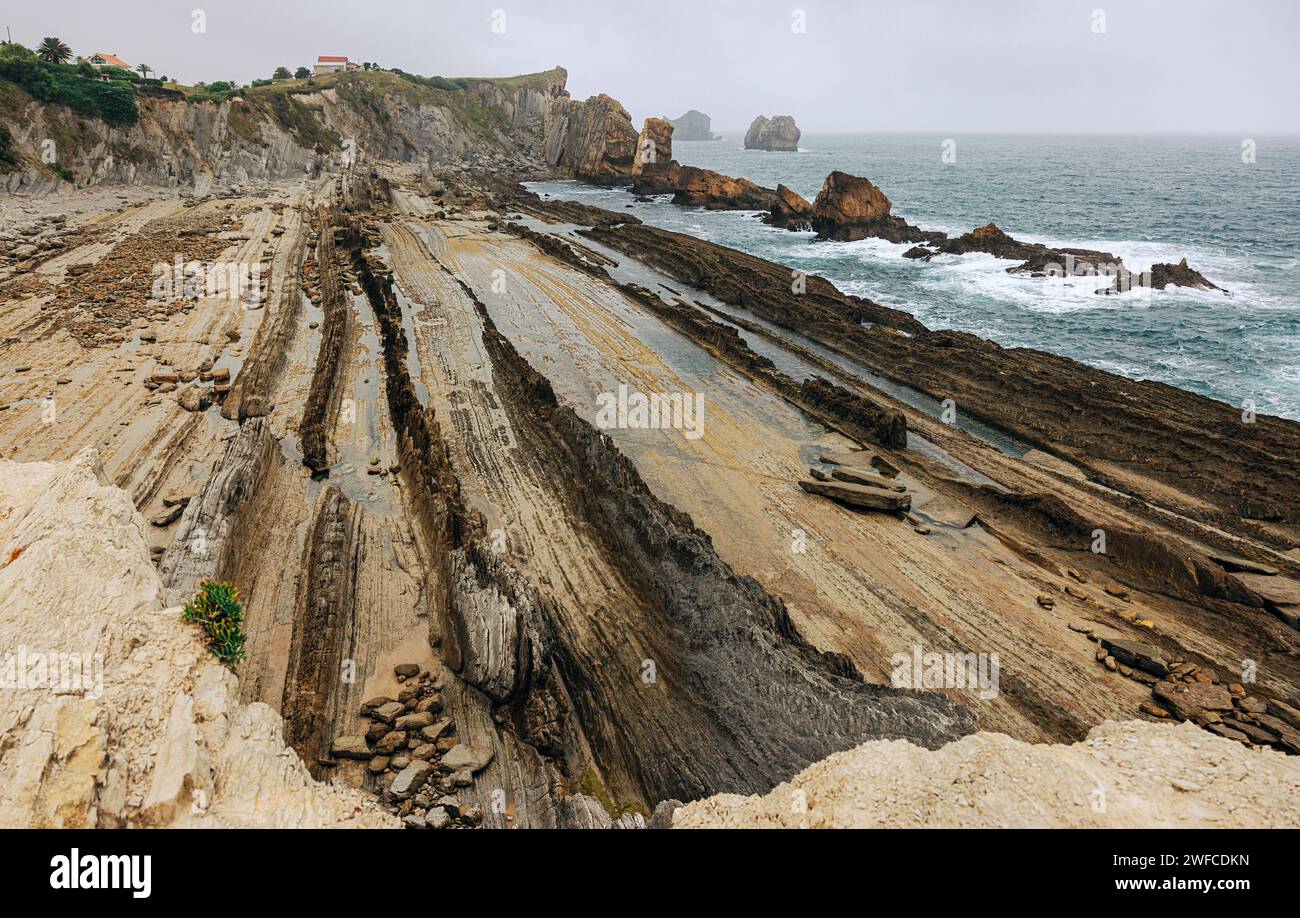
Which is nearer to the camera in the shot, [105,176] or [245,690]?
[245,690]

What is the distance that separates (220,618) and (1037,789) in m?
13.4

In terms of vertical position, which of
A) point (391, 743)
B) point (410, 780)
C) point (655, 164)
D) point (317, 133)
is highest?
point (317, 133)

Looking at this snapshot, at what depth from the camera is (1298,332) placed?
33.1 meters

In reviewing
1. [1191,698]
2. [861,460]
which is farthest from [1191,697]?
[861,460]

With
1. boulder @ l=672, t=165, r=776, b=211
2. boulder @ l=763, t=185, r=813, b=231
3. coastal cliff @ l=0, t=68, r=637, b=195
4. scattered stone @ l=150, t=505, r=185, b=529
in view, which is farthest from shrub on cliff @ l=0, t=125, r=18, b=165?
boulder @ l=763, t=185, r=813, b=231

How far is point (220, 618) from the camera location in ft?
37.3

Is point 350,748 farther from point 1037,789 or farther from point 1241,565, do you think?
point 1241,565

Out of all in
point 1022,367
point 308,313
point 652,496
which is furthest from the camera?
point 308,313

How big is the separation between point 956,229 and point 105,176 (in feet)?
273

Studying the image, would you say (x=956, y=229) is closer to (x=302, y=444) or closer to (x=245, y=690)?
(x=302, y=444)

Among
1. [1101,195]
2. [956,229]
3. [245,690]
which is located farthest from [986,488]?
[1101,195]

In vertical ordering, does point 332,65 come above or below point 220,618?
above

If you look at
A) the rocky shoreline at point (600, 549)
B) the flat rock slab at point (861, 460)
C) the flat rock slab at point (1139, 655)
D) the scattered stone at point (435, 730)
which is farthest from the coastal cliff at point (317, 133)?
the flat rock slab at point (1139, 655)

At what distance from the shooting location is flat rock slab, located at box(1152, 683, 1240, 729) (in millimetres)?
11750
